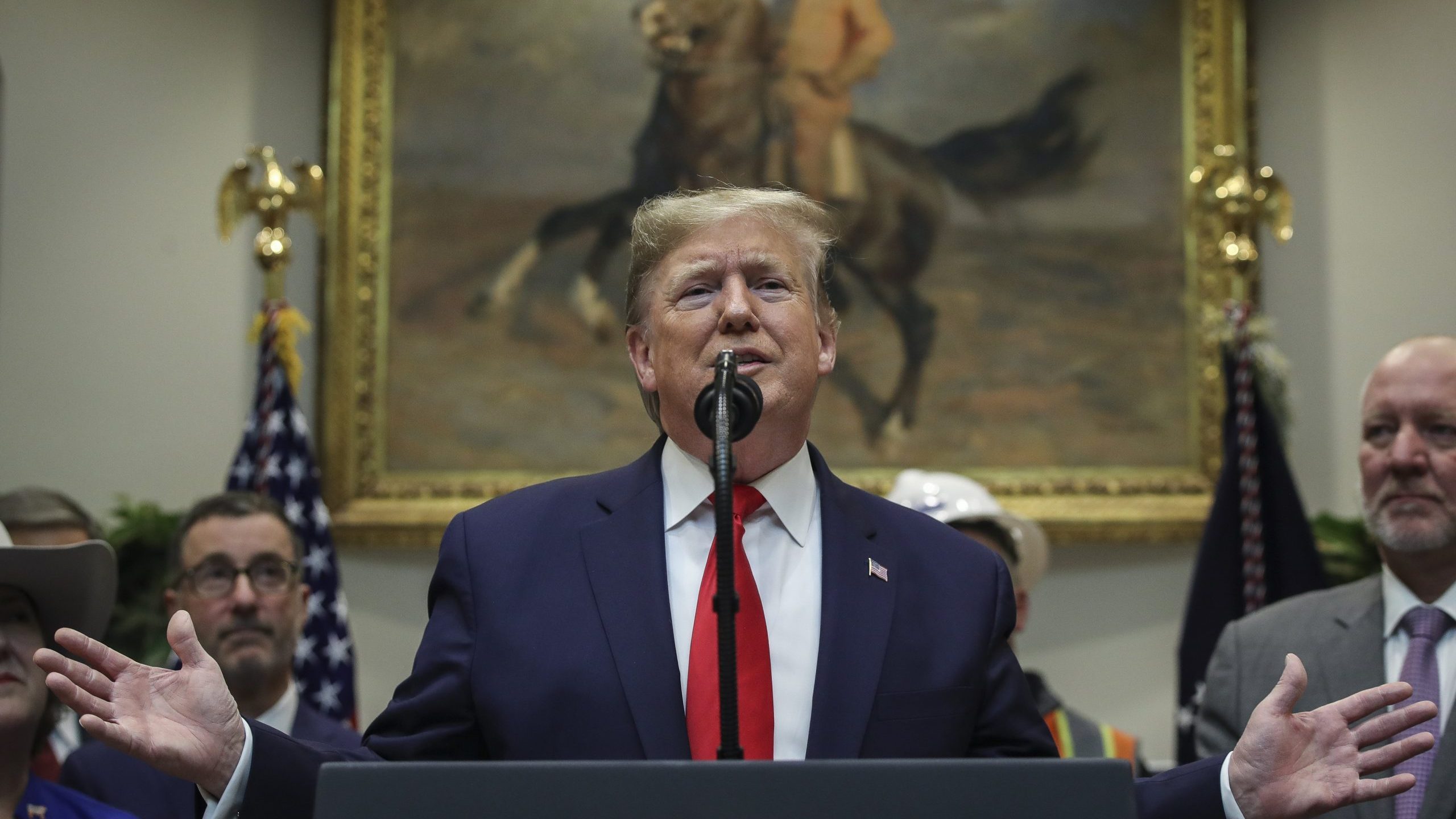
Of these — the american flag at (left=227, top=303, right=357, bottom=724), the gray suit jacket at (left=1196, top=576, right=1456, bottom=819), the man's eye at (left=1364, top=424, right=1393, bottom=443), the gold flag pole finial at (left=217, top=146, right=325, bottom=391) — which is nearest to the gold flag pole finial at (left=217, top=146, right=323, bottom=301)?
the gold flag pole finial at (left=217, top=146, right=325, bottom=391)

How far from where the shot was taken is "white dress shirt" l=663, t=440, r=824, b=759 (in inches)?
90.9

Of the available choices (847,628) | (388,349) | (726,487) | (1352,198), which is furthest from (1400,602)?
(388,349)

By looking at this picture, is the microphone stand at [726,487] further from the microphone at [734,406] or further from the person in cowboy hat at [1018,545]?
the person in cowboy hat at [1018,545]

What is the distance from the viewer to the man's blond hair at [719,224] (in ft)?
8.50

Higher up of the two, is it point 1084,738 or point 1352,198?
point 1352,198

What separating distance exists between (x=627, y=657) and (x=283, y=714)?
2.27 m

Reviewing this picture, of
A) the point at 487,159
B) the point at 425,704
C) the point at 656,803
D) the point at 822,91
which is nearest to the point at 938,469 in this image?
the point at 822,91

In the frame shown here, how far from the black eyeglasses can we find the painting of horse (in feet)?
7.37

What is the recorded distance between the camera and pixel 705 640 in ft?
7.55

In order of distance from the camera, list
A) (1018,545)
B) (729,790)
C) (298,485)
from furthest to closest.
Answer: (298,485), (1018,545), (729,790)

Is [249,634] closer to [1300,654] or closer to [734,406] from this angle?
[734,406]

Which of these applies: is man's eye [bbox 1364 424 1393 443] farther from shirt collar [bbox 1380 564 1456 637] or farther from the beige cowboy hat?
the beige cowboy hat

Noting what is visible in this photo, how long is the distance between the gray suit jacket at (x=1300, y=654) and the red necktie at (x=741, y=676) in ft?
5.63

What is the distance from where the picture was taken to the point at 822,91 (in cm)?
659
